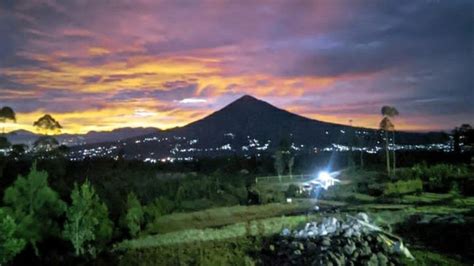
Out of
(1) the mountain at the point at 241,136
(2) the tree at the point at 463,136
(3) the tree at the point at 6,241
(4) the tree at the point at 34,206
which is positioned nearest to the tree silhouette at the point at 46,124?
(4) the tree at the point at 34,206

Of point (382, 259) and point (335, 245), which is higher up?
point (335, 245)

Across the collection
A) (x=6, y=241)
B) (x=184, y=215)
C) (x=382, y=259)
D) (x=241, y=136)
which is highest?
(x=241, y=136)

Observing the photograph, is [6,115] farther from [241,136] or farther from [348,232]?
[241,136]

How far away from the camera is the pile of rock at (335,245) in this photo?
1508cm

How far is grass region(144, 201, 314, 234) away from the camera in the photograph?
2520cm

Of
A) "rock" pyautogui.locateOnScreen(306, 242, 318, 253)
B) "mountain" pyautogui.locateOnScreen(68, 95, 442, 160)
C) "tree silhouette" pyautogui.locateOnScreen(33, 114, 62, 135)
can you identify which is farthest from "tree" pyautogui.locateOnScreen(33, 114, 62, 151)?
"mountain" pyautogui.locateOnScreen(68, 95, 442, 160)

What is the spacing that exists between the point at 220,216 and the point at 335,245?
41.2ft

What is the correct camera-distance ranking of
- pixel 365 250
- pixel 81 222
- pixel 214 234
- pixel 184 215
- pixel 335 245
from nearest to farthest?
1. pixel 365 250
2. pixel 335 245
3. pixel 81 222
4. pixel 214 234
5. pixel 184 215

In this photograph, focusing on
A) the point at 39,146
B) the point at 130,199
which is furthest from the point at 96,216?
the point at 39,146

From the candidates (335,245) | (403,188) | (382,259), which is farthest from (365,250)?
(403,188)

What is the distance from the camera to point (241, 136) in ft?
559

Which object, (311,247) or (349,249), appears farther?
(311,247)

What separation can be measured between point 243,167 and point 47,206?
150ft

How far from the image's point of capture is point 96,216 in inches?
766
